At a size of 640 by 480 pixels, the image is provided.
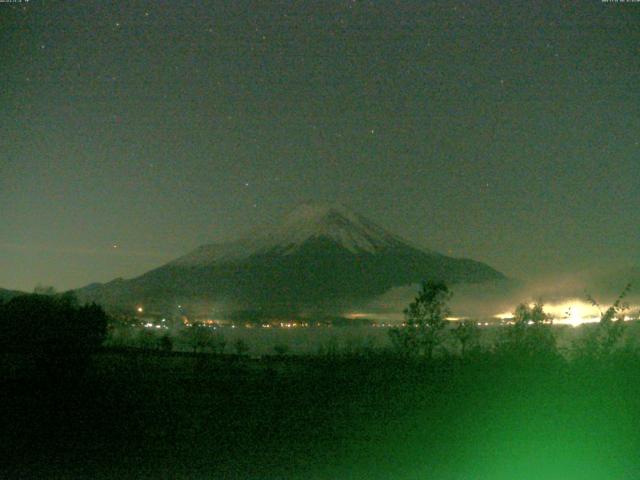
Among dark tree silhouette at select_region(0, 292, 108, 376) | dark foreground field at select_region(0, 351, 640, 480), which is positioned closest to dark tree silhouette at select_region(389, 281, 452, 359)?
dark foreground field at select_region(0, 351, 640, 480)

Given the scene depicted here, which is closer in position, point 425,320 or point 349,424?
point 349,424

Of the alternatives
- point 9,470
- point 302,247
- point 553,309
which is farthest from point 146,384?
point 302,247

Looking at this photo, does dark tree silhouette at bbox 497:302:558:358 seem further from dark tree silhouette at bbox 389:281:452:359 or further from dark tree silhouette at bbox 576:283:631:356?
dark tree silhouette at bbox 389:281:452:359

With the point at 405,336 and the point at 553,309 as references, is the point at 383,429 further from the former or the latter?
the point at 405,336

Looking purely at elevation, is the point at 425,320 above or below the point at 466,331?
above

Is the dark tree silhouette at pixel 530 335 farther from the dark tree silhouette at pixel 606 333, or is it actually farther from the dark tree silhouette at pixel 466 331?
the dark tree silhouette at pixel 466 331

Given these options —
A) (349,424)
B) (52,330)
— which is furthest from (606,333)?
(52,330)

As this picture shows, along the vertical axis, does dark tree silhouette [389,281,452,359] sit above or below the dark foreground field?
above

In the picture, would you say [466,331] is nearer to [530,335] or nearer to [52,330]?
[530,335]

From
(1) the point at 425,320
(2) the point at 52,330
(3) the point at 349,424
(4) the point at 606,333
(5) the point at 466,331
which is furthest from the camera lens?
(1) the point at 425,320
